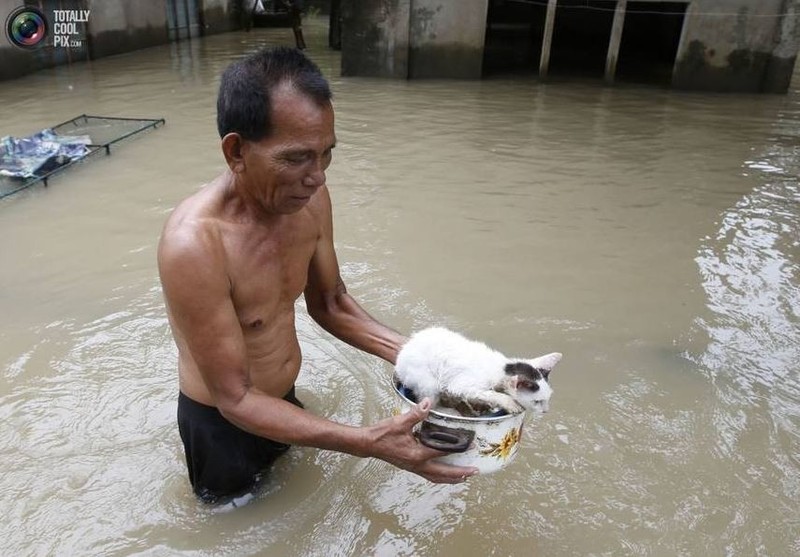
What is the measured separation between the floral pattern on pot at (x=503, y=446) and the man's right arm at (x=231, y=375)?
0.08 meters

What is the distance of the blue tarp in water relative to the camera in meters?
5.80

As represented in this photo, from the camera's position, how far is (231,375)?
181cm

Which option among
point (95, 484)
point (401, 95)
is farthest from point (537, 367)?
point (401, 95)

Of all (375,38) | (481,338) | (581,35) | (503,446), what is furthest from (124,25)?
(503,446)

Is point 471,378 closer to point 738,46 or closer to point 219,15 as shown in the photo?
point 738,46

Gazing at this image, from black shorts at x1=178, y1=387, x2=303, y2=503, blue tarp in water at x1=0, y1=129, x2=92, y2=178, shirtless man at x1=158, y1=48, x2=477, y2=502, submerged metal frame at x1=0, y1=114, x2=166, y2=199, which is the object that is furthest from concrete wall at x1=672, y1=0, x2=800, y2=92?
black shorts at x1=178, y1=387, x2=303, y2=503

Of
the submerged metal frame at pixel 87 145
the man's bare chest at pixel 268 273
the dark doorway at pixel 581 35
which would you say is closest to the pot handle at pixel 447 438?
the man's bare chest at pixel 268 273

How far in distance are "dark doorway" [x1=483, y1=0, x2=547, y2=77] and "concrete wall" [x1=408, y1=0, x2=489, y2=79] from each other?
1.00 meters

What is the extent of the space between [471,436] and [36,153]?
5.93 meters

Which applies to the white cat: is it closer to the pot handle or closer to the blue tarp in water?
the pot handle

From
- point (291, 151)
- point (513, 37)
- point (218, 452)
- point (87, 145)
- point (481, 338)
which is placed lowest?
point (481, 338)

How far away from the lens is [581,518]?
2.52 m

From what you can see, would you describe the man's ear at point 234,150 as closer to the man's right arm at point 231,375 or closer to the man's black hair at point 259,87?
the man's black hair at point 259,87

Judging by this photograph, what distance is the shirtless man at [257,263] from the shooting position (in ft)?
5.44
